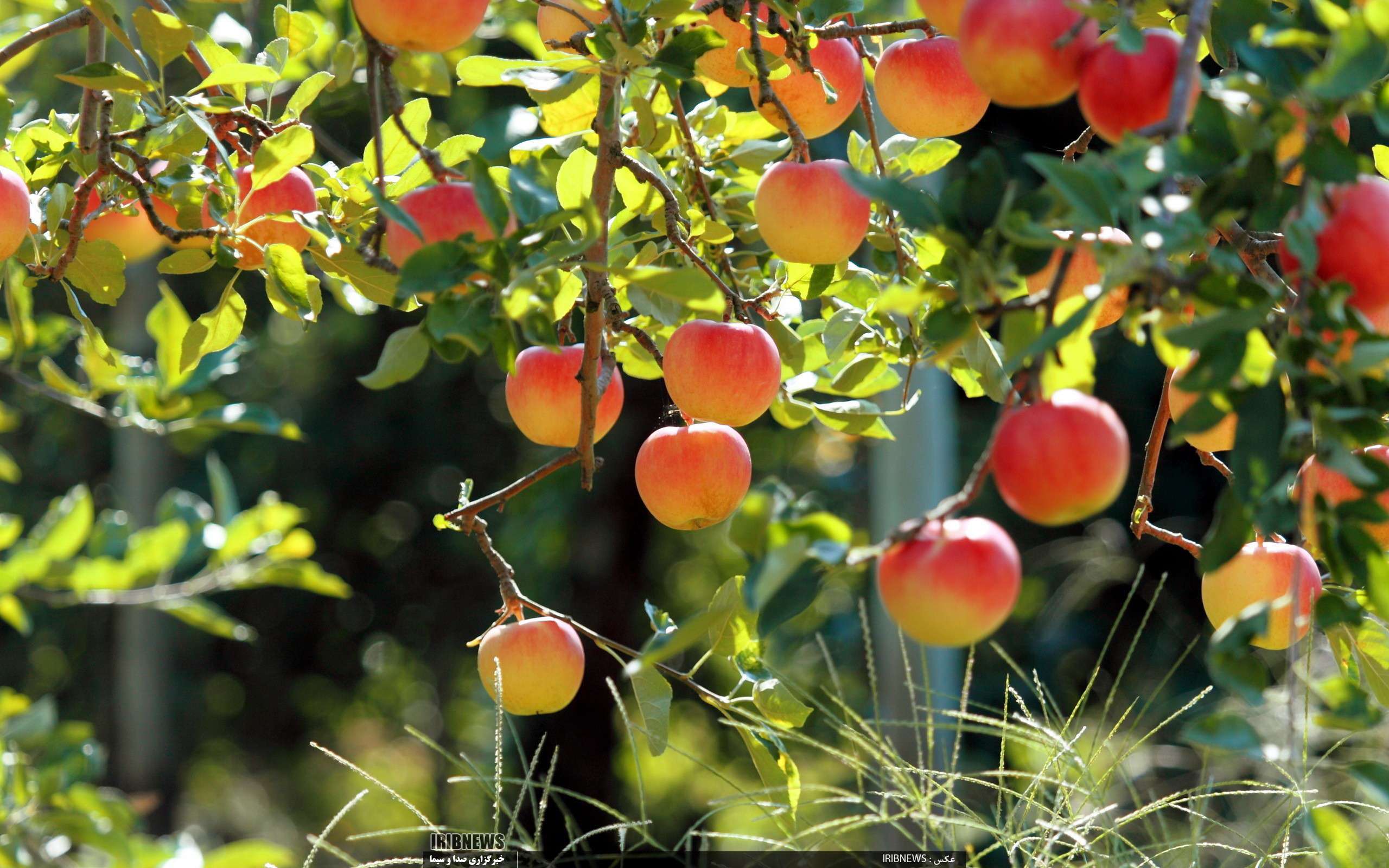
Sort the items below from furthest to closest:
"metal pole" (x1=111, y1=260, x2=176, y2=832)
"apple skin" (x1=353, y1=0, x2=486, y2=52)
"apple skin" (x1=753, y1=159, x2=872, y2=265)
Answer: "metal pole" (x1=111, y1=260, x2=176, y2=832), "apple skin" (x1=753, y1=159, x2=872, y2=265), "apple skin" (x1=353, y1=0, x2=486, y2=52)

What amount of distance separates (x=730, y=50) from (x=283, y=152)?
262mm

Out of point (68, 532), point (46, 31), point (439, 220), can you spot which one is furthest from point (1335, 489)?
point (68, 532)

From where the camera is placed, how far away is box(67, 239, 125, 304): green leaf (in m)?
0.77

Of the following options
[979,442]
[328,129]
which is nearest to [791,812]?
[979,442]

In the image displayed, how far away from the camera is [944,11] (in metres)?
0.57

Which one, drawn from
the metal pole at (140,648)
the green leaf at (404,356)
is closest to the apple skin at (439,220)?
the green leaf at (404,356)

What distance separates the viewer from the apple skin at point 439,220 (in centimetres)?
54

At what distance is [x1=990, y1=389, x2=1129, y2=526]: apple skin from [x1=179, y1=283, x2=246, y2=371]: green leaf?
52 cm

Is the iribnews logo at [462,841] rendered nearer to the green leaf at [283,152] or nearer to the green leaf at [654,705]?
the green leaf at [654,705]

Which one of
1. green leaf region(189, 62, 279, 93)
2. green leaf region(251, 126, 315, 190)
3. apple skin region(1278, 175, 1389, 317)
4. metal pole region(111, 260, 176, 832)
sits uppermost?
green leaf region(189, 62, 279, 93)

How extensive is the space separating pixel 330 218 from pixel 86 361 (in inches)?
17.8

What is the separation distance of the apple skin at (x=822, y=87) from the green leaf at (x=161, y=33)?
33 cm

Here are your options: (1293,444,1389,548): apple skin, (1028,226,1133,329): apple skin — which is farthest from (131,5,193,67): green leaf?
(1293,444,1389,548): apple skin

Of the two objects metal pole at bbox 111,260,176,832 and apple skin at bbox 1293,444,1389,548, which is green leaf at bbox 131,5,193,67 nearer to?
apple skin at bbox 1293,444,1389,548
